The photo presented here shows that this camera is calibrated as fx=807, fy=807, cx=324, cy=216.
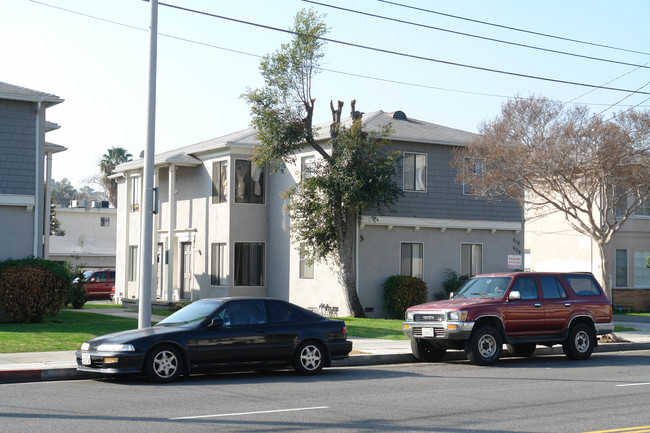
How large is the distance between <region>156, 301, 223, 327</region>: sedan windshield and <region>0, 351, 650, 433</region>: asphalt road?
3.27 feet

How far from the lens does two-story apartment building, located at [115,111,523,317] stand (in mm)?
29562

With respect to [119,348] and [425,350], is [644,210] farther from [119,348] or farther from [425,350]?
[119,348]

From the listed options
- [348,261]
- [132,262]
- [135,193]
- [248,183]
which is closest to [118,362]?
[348,261]

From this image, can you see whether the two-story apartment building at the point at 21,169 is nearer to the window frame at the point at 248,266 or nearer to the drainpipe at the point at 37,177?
the drainpipe at the point at 37,177

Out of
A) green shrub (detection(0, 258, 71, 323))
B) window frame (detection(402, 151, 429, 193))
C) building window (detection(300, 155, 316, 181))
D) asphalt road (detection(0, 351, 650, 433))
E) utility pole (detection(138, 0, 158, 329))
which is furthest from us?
window frame (detection(402, 151, 429, 193))

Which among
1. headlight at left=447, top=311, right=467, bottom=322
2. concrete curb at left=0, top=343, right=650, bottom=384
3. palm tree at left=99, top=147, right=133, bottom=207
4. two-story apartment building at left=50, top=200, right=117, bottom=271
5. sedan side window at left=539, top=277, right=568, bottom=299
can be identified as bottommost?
concrete curb at left=0, top=343, right=650, bottom=384

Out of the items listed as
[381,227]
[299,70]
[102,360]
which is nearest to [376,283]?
[381,227]

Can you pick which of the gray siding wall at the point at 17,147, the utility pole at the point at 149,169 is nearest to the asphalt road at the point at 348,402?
the utility pole at the point at 149,169

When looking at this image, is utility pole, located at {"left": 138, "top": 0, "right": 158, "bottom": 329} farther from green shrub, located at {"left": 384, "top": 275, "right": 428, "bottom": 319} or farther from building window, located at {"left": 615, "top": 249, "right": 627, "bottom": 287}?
building window, located at {"left": 615, "top": 249, "right": 627, "bottom": 287}

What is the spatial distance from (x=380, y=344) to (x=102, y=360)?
26.7ft

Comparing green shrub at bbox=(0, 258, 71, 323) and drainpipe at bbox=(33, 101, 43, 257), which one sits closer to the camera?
green shrub at bbox=(0, 258, 71, 323)

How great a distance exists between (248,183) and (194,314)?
704 inches

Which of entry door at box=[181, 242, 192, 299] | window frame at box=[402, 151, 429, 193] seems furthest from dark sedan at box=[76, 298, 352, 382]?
entry door at box=[181, 242, 192, 299]

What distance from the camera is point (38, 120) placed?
2412 cm
